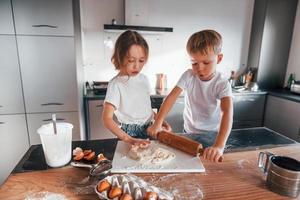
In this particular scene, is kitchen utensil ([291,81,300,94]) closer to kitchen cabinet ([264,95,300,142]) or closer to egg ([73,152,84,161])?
kitchen cabinet ([264,95,300,142])

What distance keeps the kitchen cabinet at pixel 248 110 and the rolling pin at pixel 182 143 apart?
5.87 ft

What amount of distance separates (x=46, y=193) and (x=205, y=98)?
2.78ft

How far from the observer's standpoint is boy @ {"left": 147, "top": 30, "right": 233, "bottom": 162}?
0.89 m

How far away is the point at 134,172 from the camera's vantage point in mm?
687

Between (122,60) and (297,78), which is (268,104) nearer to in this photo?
(297,78)

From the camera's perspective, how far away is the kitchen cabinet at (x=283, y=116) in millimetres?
2143

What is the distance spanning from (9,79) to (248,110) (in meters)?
2.55

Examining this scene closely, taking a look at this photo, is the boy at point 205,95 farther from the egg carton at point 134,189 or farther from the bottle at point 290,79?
the bottle at point 290,79

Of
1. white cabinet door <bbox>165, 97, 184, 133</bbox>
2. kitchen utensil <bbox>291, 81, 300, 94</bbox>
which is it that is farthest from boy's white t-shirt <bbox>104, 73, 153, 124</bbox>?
kitchen utensil <bbox>291, 81, 300, 94</bbox>

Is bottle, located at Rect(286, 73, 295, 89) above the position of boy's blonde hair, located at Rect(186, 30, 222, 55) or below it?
below

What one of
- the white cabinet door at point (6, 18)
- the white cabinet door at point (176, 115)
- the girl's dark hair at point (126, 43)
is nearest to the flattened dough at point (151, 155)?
the girl's dark hair at point (126, 43)

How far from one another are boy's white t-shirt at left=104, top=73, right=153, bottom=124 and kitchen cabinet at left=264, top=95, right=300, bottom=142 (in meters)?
1.85

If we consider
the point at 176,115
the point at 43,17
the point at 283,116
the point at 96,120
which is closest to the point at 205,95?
the point at 176,115

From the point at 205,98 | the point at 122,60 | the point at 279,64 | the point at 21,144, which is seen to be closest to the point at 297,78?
the point at 279,64
